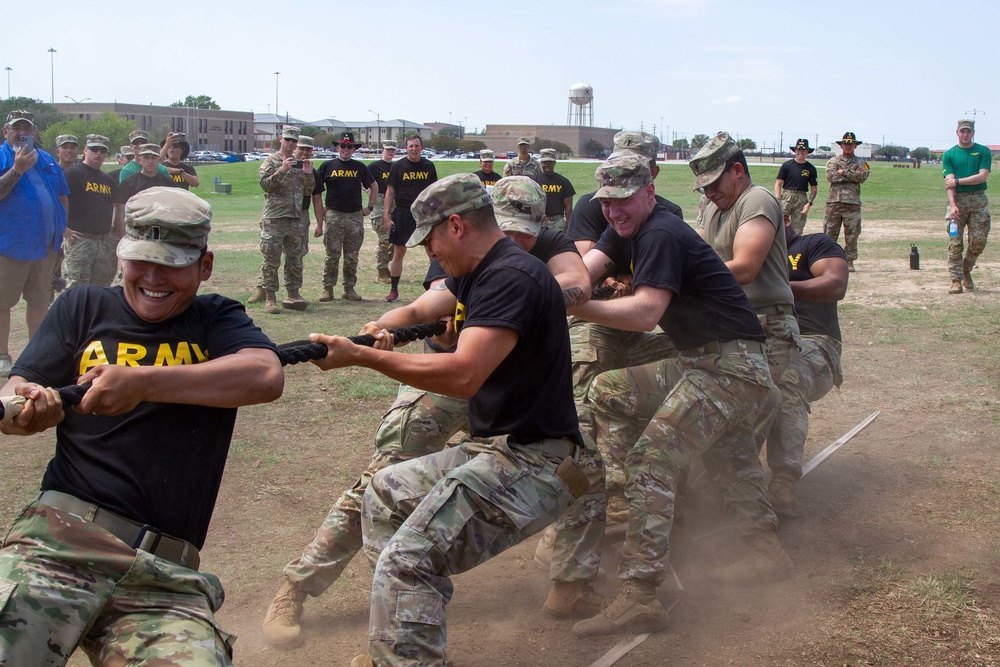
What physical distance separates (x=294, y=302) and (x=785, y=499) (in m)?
8.07

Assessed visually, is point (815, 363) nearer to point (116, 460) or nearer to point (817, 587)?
point (817, 587)

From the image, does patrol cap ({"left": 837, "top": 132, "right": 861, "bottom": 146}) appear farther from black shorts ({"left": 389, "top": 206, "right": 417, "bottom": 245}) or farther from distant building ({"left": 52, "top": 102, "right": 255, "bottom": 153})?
distant building ({"left": 52, "top": 102, "right": 255, "bottom": 153})

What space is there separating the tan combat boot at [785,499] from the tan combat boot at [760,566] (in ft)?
2.60

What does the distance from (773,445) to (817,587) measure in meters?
1.38

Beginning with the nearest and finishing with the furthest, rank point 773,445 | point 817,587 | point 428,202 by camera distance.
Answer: point 428,202
point 817,587
point 773,445

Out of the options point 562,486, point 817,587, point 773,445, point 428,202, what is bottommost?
point 817,587

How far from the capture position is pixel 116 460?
3.06m

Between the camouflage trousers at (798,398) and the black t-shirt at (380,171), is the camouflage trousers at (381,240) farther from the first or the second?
the camouflage trousers at (798,398)

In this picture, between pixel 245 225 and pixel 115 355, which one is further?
pixel 245 225

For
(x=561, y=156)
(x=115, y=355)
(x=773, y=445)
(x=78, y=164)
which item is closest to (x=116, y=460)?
(x=115, y=355)

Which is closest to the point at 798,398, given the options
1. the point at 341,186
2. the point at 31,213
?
the point at 31,213

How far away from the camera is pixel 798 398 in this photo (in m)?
6.52

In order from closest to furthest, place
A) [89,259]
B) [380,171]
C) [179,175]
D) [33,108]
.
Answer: [89,259]
[179,175]
[380,171]
[33,108]

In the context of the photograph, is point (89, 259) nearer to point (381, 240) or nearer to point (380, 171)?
point (381, 240)
